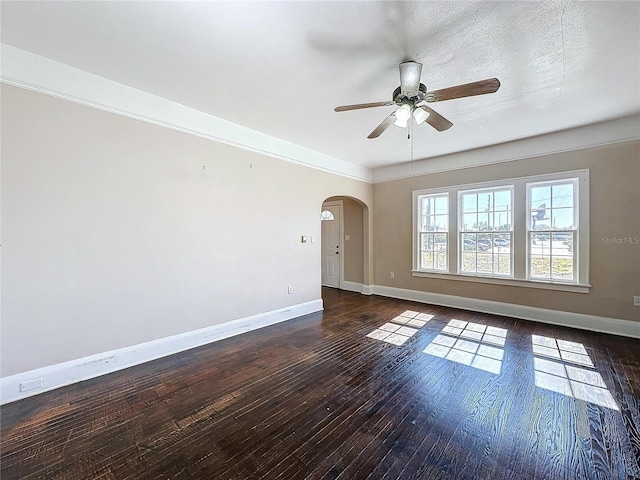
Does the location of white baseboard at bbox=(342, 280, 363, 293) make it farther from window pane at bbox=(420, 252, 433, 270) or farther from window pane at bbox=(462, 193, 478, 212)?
window pane at bbox=(462, 193, 478, 212)

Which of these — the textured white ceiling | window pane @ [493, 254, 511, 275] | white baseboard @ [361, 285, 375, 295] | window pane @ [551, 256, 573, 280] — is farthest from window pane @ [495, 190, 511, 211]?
white baseboard @ [361, 285, 375, 295]

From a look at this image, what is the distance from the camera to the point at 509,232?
4688 mm

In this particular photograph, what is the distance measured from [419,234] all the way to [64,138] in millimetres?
5634

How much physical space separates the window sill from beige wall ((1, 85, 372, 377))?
3.35m

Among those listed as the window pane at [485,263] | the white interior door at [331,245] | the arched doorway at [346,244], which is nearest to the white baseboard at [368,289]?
the arched doorway at [346,244]

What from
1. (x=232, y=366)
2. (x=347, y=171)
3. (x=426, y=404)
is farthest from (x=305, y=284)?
(x=426, y=404)

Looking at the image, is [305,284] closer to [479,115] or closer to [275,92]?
[275,92]

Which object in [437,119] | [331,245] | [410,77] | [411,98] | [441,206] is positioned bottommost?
[331,245]

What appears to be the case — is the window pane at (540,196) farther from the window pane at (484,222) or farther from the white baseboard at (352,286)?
the white baseboard at (352,286)

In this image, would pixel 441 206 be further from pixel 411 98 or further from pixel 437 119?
pixel 411 98

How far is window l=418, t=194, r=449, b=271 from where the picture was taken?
18.0ft

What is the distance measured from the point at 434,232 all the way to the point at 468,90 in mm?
3778

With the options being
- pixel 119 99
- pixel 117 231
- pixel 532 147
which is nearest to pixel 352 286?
pixel 532 147

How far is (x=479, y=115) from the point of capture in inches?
141
